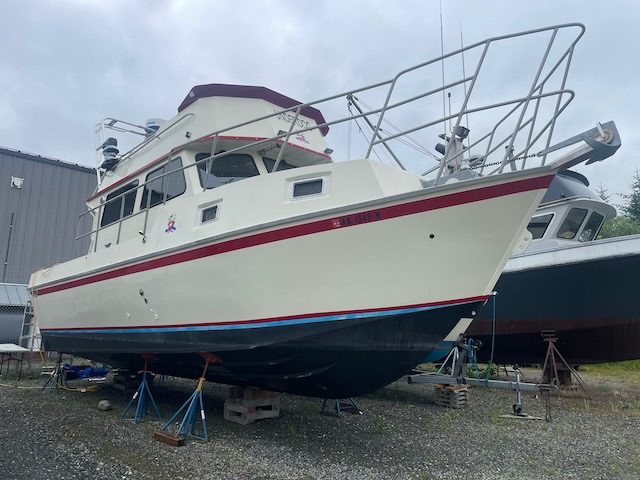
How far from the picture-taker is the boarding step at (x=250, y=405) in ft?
18.7

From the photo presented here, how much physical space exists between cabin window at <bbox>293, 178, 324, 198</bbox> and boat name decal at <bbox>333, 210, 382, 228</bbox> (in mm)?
423

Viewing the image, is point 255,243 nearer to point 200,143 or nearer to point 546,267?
point 200,143

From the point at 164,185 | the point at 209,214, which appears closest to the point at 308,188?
the point at 209,214

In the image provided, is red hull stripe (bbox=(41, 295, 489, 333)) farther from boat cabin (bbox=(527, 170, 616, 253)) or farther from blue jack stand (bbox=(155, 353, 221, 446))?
boat cabin (bbox=(527, 170, 616, 253))

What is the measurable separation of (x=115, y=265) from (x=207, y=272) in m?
1.72

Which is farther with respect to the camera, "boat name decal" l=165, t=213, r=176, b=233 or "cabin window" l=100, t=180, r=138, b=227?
"cabin window" l=100, t=180, r=138, b=227

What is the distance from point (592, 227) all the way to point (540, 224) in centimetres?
108

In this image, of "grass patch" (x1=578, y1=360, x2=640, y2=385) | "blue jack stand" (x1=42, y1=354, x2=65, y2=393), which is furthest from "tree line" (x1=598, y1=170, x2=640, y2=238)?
"blue jack stand" (x1=42, y1=354, x2=65, y2=393)

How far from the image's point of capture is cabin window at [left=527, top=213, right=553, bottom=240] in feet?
30.9

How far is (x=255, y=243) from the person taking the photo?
14.8 feet

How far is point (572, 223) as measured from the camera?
9383 mm

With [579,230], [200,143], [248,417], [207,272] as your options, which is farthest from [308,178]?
[579,230]

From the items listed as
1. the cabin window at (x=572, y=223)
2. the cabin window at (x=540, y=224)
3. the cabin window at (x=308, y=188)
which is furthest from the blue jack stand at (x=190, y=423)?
the cabin window at (x=572, y=223)

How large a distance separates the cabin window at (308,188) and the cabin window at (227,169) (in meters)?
1.41
